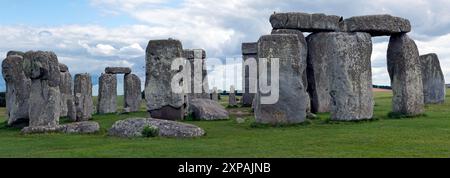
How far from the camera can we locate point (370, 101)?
20969mm

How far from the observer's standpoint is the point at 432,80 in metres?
33.4

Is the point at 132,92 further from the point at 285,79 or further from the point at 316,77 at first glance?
the point at 285,79

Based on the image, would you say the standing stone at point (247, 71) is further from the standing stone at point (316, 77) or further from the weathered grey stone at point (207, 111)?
the weathered grey stone at point (207, 111)

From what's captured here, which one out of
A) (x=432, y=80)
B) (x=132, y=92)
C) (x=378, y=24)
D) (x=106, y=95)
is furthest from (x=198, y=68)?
(x=378, y=24)

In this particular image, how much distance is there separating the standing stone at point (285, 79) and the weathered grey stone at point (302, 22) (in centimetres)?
610

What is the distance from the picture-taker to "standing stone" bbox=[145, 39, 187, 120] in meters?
24.9

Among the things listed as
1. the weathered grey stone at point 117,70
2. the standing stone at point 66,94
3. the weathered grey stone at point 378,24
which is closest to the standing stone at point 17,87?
the standing stone at point 66,94

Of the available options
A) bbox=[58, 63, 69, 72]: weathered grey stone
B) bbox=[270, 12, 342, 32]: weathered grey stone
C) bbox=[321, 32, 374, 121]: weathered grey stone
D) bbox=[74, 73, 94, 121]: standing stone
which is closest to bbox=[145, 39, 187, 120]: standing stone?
bbox=[74, 73, 94, 121]: standing stone

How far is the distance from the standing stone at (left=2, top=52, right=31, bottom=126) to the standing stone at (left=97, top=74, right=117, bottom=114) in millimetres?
9795

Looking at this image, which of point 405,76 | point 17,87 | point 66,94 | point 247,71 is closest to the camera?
point 405,76

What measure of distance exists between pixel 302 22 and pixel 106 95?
42.8ft

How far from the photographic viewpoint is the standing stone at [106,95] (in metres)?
33.7
